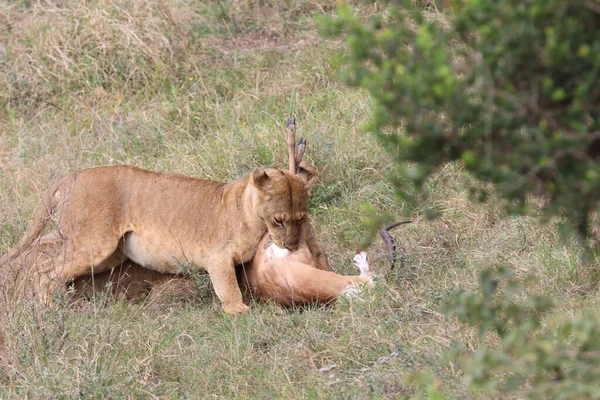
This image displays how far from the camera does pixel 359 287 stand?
19.0 ft

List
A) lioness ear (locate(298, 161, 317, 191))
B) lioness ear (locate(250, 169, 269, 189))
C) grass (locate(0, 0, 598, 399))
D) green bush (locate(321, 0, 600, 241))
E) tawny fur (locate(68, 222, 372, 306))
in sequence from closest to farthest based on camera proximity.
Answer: green bush (locate(321, 0, 600, 241)), grass (locate(0, 0, 598, 399)), tawny fur (locate(68, 222, 372, 306)), lioness ear (locate(250, 169, 269, 189)), lioness ear (locate(298, 161, 317, 191))

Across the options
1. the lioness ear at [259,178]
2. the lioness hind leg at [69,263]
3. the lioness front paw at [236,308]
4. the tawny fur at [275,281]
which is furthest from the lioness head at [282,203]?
the lioness hind leg at [69,263]

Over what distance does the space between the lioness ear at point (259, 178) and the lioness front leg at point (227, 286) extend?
0.55 m

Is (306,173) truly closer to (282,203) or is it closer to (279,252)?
(282,203)

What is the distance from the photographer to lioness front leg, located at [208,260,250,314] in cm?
612

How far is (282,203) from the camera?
601 centimetres

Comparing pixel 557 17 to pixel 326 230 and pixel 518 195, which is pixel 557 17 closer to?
pixel 518 195

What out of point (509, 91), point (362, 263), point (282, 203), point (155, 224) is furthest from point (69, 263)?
point (509, 91)

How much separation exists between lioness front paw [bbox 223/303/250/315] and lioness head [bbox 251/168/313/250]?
0.44 meters

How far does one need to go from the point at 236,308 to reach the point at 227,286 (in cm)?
16

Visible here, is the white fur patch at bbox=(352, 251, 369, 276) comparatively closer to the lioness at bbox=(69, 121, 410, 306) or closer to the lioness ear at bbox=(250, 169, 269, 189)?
the lioness at bbox=(69, 121, 410, 306)

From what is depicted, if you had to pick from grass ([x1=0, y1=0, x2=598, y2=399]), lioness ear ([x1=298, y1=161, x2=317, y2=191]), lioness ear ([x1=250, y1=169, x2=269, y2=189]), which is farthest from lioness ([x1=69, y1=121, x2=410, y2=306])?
lioness ear ([x1=250, y1=169, x2=269, y2=189])

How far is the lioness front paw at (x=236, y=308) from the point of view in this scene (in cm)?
607

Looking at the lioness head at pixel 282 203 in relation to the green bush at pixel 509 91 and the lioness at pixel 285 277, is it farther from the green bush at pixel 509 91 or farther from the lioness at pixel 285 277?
the green bush at pixel 509 91
